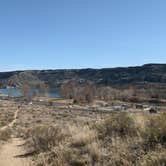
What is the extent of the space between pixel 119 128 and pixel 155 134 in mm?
2970

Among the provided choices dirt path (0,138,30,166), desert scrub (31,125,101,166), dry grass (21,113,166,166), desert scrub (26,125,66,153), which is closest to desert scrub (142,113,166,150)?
dry grass (21,113,166,166)

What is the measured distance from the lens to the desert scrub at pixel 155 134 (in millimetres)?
8344

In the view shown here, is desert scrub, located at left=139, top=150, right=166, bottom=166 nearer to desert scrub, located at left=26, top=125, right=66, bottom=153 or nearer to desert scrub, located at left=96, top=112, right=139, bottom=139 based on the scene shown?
desert scrub, located at left=96, top=112, right=139, bottom=139

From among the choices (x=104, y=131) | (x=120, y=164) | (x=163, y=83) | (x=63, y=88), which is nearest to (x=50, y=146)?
(x=104, y=131)

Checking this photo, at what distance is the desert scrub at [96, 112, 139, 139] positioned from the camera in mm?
10883

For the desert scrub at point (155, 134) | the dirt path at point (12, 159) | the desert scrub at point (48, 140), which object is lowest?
the dirt path at point (12, 159)

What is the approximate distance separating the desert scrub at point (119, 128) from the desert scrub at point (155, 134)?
1.02 metres

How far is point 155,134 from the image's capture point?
28.8ft

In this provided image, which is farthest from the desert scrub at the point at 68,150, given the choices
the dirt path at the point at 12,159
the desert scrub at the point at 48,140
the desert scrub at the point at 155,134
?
the desert scrub at the point at 155,134

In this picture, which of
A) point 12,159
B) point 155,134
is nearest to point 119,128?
point 155,134

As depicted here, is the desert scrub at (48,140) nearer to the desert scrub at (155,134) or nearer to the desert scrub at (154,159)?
the desert scrub at (155,134)

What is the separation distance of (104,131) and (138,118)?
A: 1442 millimetres

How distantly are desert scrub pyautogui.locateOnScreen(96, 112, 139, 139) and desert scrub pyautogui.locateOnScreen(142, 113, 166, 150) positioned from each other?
3.35 ft

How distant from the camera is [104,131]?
12.0 metres
